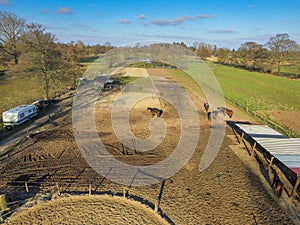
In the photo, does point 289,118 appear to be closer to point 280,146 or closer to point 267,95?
point 267,95

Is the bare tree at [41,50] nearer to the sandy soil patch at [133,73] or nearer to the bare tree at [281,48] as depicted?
the sandy soil patch at [133,73]

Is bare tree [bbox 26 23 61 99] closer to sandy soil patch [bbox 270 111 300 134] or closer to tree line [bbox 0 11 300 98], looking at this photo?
tree line [bbox 0 11 300 98]

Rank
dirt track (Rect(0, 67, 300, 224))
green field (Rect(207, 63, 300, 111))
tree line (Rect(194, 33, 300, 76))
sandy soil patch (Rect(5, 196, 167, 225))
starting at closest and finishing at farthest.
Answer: sandy soil patch (Rect(5, 196, 167, 225)), dirt track (Rect(0, 67, 300, 224)), green field (Rect(207, 63, 300, 111)), tree line (Rect(194, 33, 300, 76))

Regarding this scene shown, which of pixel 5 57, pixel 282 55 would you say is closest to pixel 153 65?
pixel 282 55

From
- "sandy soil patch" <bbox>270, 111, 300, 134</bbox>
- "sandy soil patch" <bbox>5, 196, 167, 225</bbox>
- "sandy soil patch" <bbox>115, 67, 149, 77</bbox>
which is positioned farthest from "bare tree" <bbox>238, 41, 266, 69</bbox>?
"sandy soil patch" <bbox>5, 196, 167, 225</bbox>

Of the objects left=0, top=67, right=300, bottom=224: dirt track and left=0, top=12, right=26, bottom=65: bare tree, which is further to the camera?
left=0, top=12, right=26, bottom=65: bare tree

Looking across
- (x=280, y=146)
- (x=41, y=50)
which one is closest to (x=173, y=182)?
(x=280, y=146)

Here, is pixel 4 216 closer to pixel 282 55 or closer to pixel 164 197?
pixel 164 197
